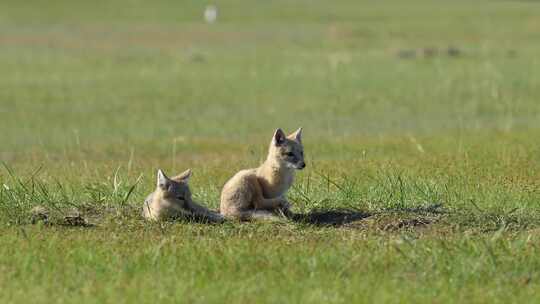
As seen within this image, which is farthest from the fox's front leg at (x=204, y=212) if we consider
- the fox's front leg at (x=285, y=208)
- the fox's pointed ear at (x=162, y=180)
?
the fox's front leg at (x=285, y=208)

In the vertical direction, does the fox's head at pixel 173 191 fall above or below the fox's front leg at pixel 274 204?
above

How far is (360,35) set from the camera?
174 feet

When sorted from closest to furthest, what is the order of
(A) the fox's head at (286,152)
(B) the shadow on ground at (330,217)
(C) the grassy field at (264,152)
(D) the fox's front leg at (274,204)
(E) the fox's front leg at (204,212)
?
1. (C) the grassy field at (264,152)
2. (B) the shadow on ground at (330,217)
3. (E) the fox's front leg at (204,212)
4. (D) the fox's front leg at (274,204)
5. (A) the fox's head at (286,152)

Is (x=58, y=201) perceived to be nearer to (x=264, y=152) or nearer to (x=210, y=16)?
(x=264, y=152)

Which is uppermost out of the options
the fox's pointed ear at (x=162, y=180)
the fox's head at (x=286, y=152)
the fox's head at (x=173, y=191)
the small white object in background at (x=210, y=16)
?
the fox's head at (x=286, y=152)

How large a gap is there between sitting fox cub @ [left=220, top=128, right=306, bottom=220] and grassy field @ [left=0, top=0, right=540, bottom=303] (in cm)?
36

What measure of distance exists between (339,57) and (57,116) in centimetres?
1544

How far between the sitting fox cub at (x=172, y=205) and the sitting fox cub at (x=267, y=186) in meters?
0.22

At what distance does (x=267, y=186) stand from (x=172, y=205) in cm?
100

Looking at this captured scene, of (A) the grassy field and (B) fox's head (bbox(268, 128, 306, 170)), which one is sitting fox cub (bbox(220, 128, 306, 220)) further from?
(A) the grassy field

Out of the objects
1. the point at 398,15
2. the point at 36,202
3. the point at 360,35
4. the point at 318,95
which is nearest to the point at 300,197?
the point at 36,202

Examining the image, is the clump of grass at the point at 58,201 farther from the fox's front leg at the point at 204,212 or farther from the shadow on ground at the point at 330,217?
the shadow on ground at the point at 330,217

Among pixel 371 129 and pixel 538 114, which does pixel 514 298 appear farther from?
pixel 538 114

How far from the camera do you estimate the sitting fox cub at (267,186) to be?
11844 millimetres
